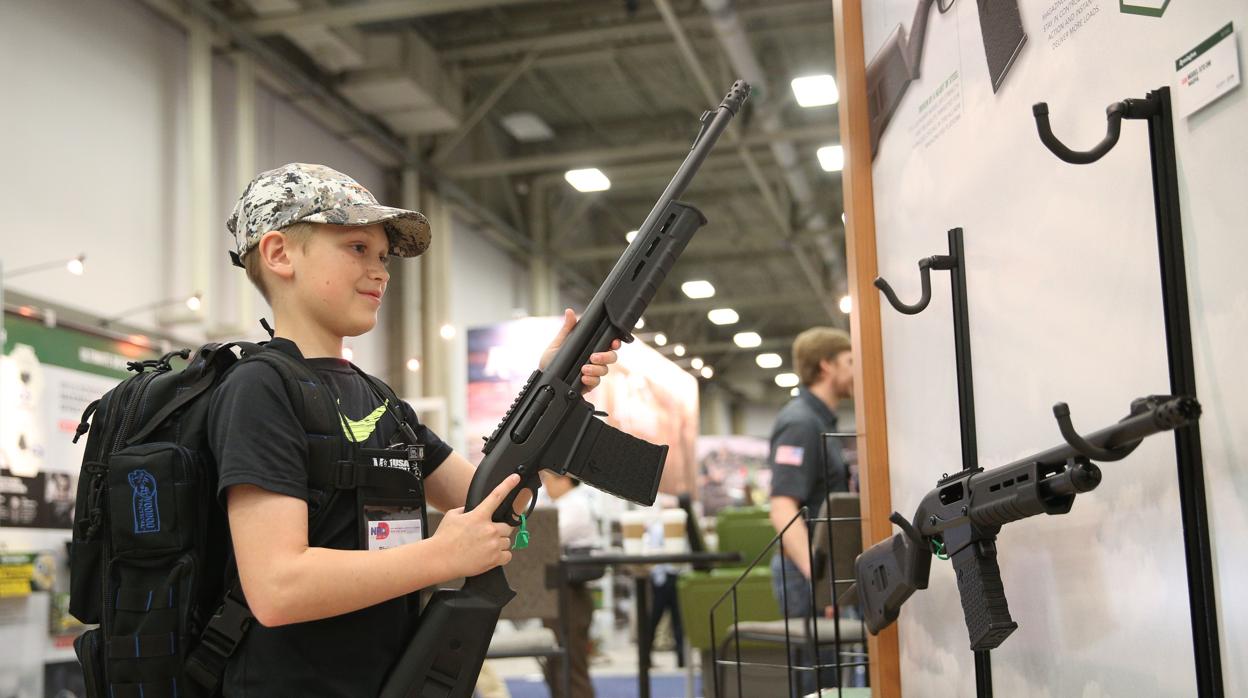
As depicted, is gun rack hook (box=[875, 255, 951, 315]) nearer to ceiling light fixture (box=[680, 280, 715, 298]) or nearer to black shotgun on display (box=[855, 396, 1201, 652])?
black shotgun on display (box=[855, 396, 1201, 652])

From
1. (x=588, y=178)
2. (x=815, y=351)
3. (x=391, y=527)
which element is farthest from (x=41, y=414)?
(x=588, y=178)

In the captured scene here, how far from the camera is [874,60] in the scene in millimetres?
1932

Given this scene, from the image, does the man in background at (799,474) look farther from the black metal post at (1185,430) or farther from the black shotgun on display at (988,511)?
the black metal post at (1185,430)

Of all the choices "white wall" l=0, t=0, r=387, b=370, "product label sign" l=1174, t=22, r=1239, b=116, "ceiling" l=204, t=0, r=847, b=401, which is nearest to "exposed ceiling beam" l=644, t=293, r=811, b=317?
"ceiling" l=204, t=0, r=847, b=401

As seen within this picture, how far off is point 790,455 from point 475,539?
2.13 m

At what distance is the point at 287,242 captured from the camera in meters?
1.60

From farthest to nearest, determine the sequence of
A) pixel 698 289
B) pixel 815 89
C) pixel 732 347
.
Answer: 1. pixel 732 347
2. pixel 698 289
3. pixel 815 89

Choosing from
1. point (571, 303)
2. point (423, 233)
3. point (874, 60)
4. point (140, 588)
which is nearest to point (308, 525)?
point (140, 588)

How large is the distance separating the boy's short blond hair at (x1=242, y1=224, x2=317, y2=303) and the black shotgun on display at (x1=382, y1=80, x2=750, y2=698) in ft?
1.21

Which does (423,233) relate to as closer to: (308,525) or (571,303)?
(308,525)

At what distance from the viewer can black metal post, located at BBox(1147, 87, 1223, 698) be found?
3.43 ft

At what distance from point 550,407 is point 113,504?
585 mm

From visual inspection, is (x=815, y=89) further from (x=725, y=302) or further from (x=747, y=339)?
(x=747, y=339)

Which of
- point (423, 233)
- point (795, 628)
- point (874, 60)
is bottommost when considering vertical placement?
point (795, 628)
